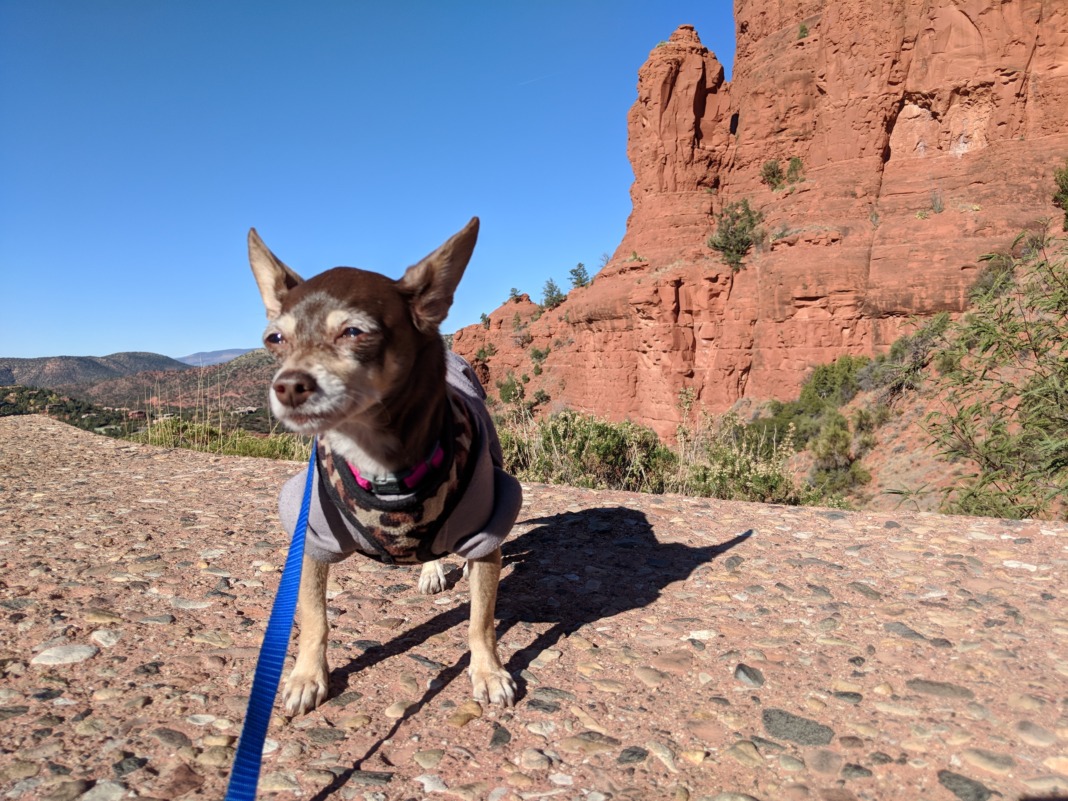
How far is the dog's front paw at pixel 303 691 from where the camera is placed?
102 inches

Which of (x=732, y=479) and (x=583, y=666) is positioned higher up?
(x=732, y=479)

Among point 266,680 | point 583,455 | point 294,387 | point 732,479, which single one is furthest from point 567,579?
point 732,479

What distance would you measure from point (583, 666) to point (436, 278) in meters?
1.92

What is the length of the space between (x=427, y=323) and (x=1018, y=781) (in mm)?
2680

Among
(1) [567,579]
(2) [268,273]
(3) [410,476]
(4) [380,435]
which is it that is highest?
(2) [268,273]

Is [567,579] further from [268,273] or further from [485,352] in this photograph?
[485,352]

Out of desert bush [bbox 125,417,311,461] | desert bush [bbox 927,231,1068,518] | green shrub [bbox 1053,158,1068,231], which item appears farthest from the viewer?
green shrub [bbox 1053,158,1068,231]

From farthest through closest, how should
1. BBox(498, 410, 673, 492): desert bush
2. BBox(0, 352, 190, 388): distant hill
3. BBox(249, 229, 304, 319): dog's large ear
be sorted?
BBox(0, 352, 190, 388): distant hill
BBox(498, 410, 673, 492): desert bush
BBox(249, 229, 304, 319): dog's large ear

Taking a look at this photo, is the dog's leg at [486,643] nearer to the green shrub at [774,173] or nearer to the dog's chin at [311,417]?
the dog's chin at [311,417]

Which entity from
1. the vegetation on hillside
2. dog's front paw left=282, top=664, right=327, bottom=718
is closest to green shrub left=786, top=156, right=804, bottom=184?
the vegetation on hillside

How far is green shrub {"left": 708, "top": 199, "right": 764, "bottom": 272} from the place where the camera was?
3931 cm

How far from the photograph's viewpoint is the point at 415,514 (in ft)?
8.51

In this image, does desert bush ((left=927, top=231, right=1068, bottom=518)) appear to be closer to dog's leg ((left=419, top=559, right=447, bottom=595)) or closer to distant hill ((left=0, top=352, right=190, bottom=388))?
dog's leg ((left=419, top=559, right=447, bottom=595))

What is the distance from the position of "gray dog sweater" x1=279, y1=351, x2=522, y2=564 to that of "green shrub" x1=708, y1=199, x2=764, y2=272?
39.2 meters
